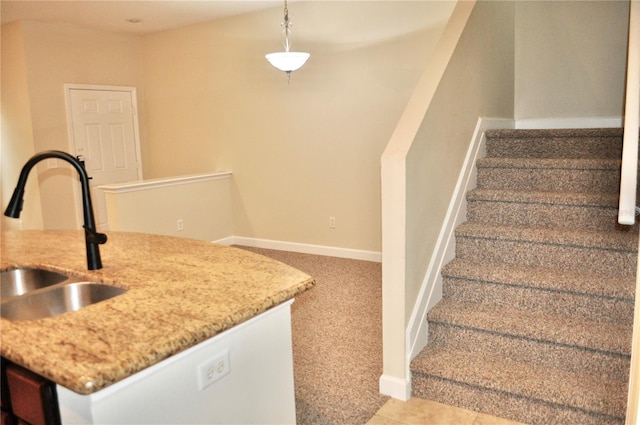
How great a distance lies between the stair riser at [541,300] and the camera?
2400mm

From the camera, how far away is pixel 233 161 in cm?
600

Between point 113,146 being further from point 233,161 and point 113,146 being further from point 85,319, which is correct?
point 85,319

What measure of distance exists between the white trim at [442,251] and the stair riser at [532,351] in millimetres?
124

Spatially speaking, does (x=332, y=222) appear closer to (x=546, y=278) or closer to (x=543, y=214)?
(x=543, y=214)

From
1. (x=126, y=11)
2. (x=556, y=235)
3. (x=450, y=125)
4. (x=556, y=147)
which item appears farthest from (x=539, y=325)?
(x=126, y=11)

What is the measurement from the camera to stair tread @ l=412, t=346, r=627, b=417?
7.03ft

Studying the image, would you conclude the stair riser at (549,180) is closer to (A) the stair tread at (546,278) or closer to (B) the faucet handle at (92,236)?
(A) the stair tread at (546,278)

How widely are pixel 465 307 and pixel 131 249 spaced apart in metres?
1.74

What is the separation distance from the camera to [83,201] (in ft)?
5.23

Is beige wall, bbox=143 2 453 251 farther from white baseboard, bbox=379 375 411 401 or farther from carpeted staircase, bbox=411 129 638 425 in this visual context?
white baseboard, bbox=379 375 411 401

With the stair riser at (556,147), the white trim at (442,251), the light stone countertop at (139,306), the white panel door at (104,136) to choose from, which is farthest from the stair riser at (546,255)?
the white panel door at (104,136)

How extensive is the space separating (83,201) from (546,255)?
7.56 feet

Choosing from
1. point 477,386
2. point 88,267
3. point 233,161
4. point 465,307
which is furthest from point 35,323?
point 233,161

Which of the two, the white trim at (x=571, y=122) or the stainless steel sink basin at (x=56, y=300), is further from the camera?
the white trim at (x=571, y=122)
